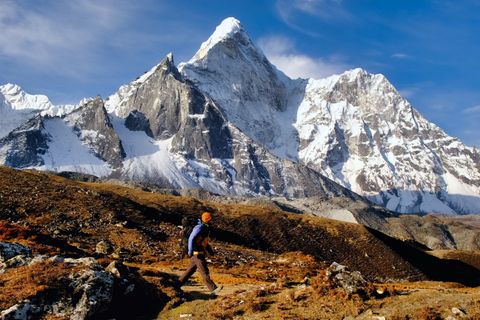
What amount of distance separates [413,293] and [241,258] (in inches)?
1128

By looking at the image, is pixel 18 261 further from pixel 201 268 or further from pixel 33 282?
pixel 201 268

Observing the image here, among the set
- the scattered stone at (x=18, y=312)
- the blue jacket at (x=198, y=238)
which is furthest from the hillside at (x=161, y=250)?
the blue jacket at (x=198, y=238)

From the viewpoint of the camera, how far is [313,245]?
3354 inches

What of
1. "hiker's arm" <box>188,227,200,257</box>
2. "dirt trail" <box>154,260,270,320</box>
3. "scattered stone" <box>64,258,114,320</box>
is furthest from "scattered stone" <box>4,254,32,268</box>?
"hiker's arm" <box>188,227,200,257</box>

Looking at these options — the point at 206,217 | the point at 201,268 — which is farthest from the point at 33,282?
the point at 206,217

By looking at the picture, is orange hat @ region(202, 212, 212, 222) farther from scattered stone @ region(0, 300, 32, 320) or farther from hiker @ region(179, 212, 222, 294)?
scattered stone @ region(0, 300, 32, 320)

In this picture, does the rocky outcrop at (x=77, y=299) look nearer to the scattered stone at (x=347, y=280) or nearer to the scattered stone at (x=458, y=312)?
the scattered stone at (x=347, y=280)

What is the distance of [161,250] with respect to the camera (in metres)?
49.2

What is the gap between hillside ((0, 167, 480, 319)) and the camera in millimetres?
23250

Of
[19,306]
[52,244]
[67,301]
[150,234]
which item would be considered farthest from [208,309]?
[150,234]

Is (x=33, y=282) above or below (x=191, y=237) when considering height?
below

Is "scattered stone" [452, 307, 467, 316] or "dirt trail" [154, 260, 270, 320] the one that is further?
"dirt trail" [154, 260, 270, 320]

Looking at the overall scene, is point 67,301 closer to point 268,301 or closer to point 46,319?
point 46,319

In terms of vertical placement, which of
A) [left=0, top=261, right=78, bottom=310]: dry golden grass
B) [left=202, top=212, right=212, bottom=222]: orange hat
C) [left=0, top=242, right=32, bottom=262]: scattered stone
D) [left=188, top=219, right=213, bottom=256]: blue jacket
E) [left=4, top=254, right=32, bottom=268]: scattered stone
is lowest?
[left=0, top=261, right=78, bottom=310]: dry golden grass
